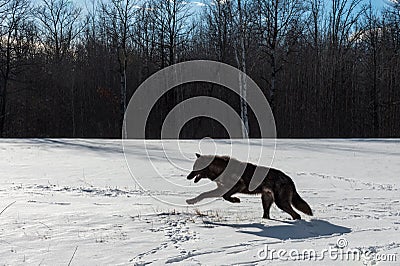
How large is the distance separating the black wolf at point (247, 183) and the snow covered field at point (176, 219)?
263 millimetres

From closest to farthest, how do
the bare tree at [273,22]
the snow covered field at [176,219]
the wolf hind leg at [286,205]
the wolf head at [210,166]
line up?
1. the snow covered field at [176,219]
2. the wolf hind leg at [286,205]
3. the wolf head at [210,166]
4. the bare tree at [273,22]

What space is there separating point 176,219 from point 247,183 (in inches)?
47.5

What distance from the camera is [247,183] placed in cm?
639

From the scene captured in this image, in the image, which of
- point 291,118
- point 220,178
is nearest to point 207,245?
point 220,178

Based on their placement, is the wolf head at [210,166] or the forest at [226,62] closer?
the wolf head at [210,166]

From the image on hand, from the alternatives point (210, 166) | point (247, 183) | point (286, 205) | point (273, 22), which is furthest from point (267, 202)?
point (273, 22)

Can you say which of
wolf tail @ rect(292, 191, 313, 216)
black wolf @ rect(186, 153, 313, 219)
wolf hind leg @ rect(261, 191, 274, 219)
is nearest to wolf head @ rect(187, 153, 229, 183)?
black wolf @ rect(186, 153, 313, 219)

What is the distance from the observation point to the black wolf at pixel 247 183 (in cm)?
617

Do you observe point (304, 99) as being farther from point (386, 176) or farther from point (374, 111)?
point (386, 176)

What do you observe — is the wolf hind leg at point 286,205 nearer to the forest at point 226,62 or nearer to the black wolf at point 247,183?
the black wolf at point 247,183

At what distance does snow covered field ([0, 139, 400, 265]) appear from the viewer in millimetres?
4156

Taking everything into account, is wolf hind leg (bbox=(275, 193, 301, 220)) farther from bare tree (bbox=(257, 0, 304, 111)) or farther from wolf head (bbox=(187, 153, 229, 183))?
bare tree (bbox=(257, 0, 304, 111))

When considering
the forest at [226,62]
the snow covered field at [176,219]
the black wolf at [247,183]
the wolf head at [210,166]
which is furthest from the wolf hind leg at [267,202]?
the forest at [226,62]

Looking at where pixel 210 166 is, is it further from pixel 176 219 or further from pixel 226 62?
pixel 226 62
